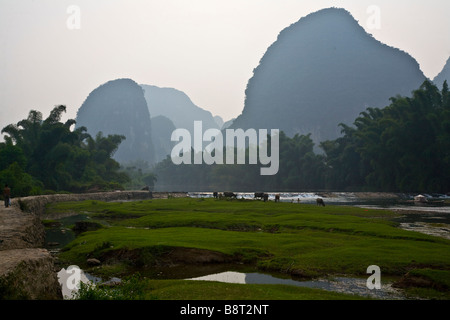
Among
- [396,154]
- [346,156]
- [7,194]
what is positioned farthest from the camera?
[346,156]

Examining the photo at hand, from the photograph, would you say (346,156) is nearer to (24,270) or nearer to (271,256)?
(271,256)

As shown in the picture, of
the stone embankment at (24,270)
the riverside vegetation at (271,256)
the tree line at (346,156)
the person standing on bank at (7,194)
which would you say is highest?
the tree line at (346,156)

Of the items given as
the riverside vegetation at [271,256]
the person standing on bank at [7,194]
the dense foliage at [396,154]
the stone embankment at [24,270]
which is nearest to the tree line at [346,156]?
the dense foliage at [396,154]

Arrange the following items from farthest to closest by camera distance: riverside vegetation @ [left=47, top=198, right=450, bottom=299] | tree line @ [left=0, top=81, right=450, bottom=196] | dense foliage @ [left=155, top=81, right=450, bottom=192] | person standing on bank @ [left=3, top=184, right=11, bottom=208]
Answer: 1. dense foliage @ [left=155, top=81, right=450, bottom=192]
2. tree line @ [left=0, top=81, right=450, bottom=196]
3. person standing on bank @ [left=3, top=184, right=11, bottom=208]
4. riverside vegetation @ [left=47, top=198, right=450, bottom=299]

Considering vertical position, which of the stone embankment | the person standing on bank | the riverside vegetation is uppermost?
the person standing on bank

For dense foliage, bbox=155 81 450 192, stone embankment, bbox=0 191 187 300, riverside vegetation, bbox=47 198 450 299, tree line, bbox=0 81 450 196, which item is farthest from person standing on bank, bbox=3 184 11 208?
dense foliage, bbox=155 81 450 192

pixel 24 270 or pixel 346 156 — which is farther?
pixel 346 156

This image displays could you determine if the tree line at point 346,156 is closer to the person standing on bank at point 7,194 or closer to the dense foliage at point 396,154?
the dense foliage at point 396,154

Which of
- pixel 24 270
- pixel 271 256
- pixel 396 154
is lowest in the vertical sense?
pixel 271 256

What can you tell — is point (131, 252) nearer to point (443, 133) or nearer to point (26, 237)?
point (26, 237)

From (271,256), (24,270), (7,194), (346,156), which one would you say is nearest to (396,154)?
(346,156)

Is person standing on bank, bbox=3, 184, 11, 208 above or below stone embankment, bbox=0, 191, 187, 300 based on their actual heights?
above

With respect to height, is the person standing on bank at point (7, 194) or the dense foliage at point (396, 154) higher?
the dense foliage at point (396, 154)

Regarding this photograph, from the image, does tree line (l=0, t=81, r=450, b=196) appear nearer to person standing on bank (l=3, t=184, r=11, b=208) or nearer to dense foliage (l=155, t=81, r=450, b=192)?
dense foliage (l=155, t=81, r=450, b=192)
